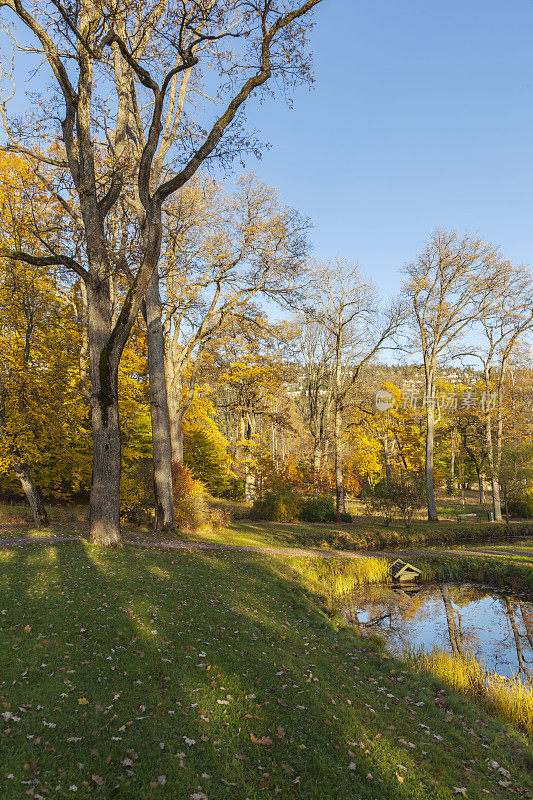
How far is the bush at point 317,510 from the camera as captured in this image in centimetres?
2341

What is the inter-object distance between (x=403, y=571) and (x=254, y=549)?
Answer: 4.96 metres

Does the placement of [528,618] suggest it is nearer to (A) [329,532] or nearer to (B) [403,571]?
(B) [403,571]

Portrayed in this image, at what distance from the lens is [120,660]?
5043 mm

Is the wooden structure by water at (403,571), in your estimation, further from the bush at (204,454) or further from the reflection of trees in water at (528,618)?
the bush at (204,454)

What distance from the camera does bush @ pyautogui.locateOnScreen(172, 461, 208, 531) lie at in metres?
16.3

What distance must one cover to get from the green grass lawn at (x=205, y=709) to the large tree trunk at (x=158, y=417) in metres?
5.57

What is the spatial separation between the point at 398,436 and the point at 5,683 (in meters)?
37.4

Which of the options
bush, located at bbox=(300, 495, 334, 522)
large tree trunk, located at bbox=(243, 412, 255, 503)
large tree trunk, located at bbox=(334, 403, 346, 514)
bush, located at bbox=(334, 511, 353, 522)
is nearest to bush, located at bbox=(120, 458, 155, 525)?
bush, located at bbox=(300, 495, 334, 522)

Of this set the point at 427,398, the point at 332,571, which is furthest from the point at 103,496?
the point at 427,398

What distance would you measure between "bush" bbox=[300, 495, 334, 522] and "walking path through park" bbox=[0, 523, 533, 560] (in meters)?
5.95

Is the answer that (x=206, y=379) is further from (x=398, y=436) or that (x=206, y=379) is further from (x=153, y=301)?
(x=398, y=436)

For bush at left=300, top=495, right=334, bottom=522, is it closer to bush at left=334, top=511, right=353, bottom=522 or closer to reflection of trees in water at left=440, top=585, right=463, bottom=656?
bush at left=334, top=511, right=353, bottom=522

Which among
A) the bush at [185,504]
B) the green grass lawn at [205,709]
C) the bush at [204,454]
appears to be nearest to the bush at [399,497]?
the bush at [204,454]

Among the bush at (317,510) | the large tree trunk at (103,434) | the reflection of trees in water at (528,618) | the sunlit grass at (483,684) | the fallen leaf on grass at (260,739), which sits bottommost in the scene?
the reflection of trees in water at (528,618)
